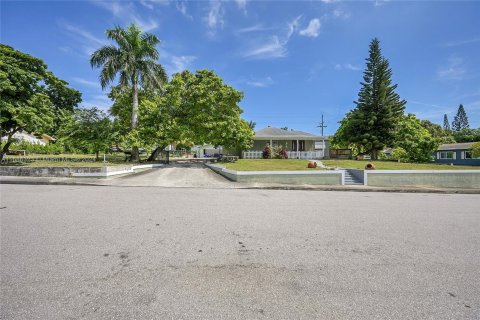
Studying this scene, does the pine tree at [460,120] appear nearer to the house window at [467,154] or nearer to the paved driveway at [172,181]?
the house window at [467,154]

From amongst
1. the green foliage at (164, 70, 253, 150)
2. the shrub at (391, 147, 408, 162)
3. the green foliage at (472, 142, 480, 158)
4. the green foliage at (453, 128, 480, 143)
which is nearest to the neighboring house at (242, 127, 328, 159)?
the green foliage at (164, 70, 253, 150)

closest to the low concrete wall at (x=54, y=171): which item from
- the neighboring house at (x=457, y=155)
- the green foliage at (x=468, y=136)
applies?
the neighboring house at (x=457, y=155)

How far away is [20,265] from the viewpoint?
3.32 m

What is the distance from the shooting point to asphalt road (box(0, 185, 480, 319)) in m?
2.49

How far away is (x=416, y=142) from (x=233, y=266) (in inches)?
1349

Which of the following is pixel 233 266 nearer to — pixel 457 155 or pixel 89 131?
pixel 89 131

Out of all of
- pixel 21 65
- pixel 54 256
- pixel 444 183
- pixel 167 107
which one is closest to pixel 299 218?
pixel 54 256

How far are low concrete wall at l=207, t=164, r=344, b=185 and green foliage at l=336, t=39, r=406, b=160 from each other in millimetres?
21531

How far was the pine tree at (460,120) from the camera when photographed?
261 feet

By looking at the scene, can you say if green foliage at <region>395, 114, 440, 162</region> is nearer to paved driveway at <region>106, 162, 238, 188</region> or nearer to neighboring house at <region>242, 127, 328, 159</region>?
neighboring house at <region>242, 127, 328, 159</region>

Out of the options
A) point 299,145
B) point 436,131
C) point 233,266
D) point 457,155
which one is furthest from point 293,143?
point 436,131

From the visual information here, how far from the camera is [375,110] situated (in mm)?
34062

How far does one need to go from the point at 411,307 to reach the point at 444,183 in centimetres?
1725

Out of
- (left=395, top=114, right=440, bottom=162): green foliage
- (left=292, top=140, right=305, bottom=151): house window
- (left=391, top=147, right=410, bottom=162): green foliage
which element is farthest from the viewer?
(left=292, top=140, right=305, bottom=151): house window
